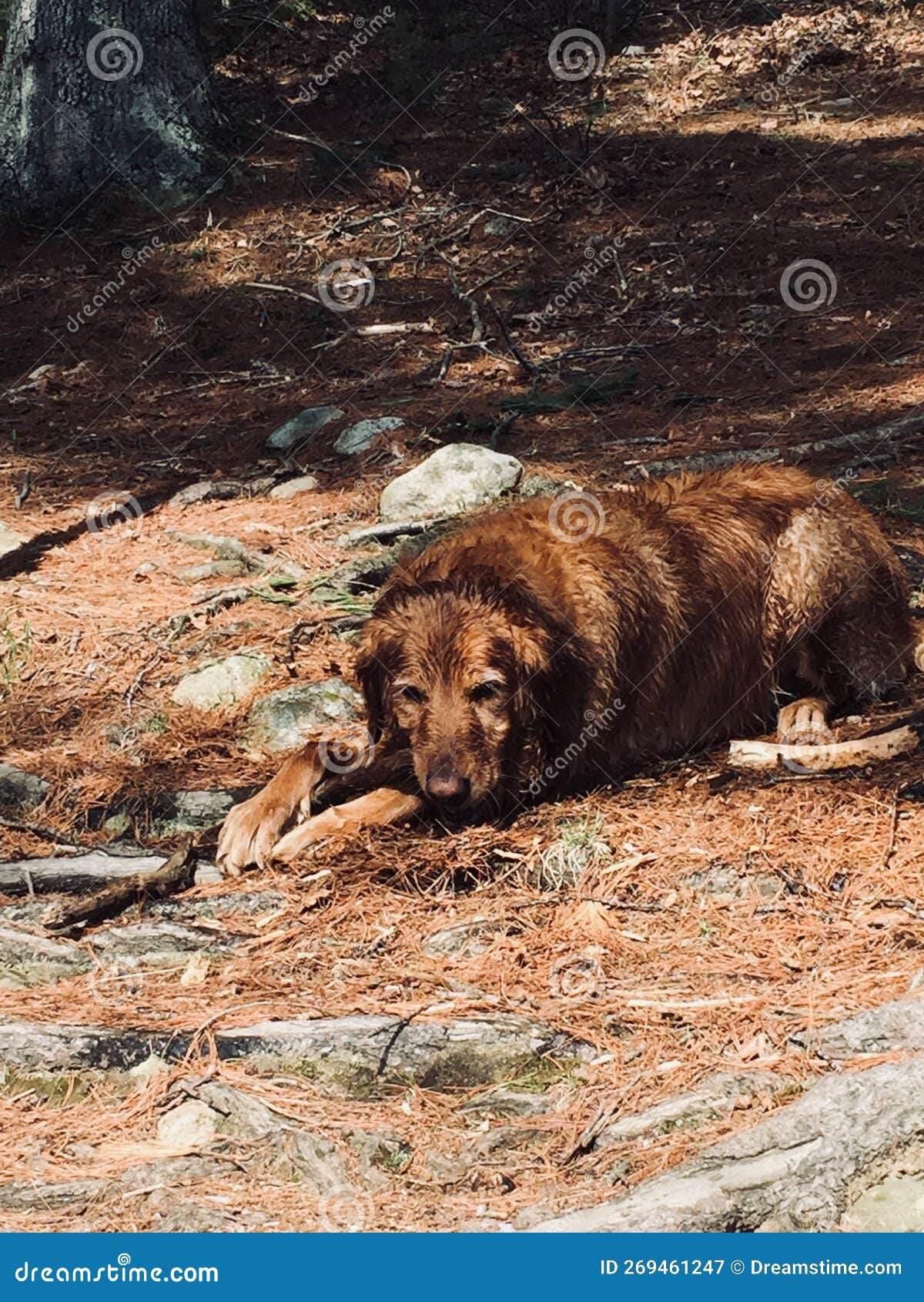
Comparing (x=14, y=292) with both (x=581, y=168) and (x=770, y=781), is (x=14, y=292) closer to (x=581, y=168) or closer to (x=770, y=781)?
(x=581, y=168)

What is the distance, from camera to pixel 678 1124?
152 inches

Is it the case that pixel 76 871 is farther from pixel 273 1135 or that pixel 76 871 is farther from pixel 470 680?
pixel 273 1135

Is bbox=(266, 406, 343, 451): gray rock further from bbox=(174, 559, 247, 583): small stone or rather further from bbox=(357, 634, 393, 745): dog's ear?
bbox=(357, 634, 393, 745): dog's ear

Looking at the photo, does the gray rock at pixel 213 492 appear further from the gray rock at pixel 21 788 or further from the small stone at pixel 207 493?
the gray rock at pixel 21 788

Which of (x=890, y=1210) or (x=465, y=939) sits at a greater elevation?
(x=465, y=939)

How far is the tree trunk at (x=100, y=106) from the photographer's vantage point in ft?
42.9

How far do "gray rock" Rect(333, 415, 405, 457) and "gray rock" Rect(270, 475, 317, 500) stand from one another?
1.49ft

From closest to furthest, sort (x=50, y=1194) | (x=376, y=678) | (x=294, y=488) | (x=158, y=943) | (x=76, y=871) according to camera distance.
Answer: (x=50, y=1194), (x=158, y=943), (x=76, y=871), (x=376, y=678), (x=294, y=488)

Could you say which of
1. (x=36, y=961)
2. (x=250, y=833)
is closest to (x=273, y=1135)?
(x=36, y=961)

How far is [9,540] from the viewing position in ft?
29.1

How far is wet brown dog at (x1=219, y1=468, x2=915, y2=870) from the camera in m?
5.60

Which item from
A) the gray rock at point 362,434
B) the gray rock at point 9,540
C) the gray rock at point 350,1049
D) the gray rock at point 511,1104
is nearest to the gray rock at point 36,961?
the gray rock at point 350,1049

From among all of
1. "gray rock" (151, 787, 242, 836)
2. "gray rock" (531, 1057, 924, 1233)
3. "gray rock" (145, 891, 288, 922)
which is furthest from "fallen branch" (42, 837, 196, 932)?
"gray rock" (531, 1057, 924, 1233)

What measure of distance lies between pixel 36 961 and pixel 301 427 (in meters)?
5.94
